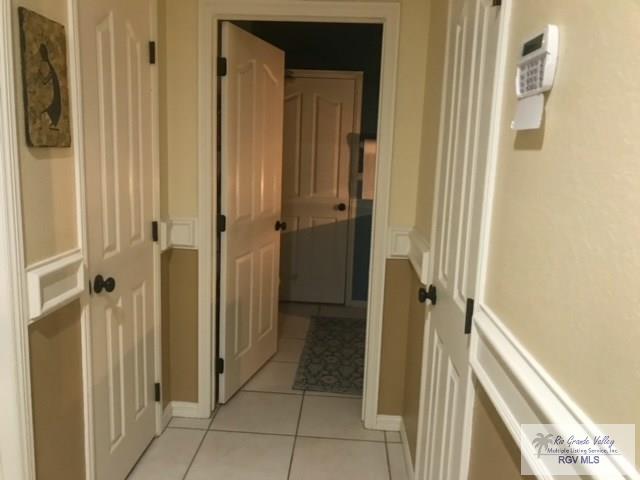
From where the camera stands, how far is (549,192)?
915 millimetres

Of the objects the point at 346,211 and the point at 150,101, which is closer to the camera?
the point at 150,101

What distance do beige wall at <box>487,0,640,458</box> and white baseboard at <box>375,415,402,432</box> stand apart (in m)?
1.83

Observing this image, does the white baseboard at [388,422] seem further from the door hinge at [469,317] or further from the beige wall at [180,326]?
the door hinge at [469,317]

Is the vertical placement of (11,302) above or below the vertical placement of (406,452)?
above

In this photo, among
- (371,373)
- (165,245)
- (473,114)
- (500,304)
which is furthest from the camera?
(371,373)

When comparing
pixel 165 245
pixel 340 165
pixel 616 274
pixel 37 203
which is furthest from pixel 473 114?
pixel 340 165

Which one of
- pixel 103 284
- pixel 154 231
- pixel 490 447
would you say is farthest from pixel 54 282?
pixel 490 447

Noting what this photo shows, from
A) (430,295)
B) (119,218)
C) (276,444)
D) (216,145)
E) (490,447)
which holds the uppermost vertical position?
(216,145)

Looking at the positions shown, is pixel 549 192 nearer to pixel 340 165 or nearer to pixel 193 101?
pixel 193 101

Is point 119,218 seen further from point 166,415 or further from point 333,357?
point 333,357

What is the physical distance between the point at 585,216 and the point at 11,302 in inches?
54.4

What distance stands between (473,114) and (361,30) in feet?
10.7

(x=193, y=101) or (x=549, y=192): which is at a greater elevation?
(x=193, y=101)

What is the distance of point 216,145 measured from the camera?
8.58 feet
